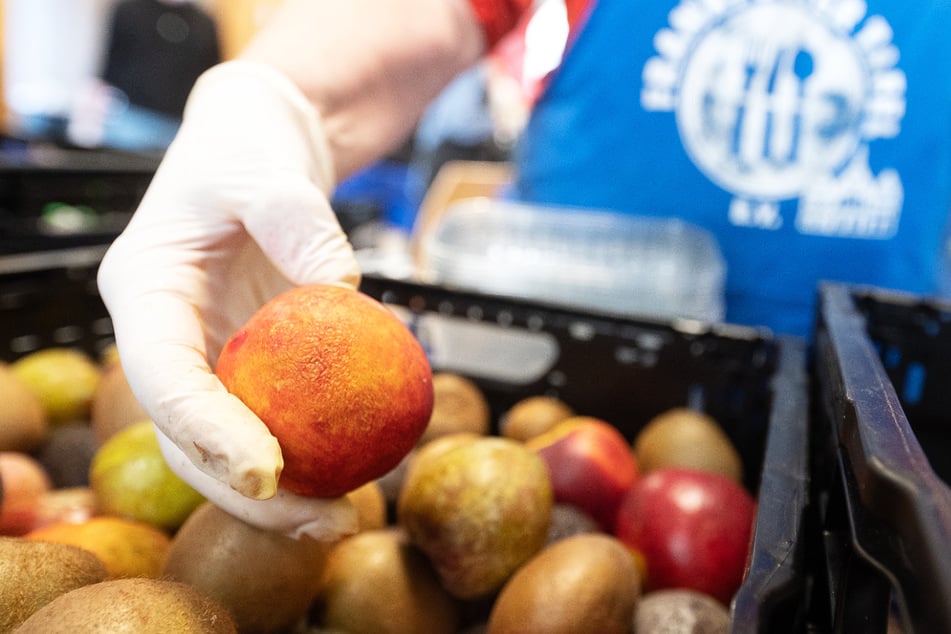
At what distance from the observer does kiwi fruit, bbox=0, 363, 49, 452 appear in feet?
2.58

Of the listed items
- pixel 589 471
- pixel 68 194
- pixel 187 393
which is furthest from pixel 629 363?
pixel 68 194

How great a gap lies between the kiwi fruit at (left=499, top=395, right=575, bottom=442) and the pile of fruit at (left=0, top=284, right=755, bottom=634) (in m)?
0.03

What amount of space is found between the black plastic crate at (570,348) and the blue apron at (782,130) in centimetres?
40

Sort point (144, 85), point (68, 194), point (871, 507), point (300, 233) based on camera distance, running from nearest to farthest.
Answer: point (871, 507) < point (300, 233) < point (68, 194) < point (144, 85)

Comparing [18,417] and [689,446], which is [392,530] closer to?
[689,446]

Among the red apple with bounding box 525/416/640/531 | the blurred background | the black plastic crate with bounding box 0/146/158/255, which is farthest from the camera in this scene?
the blurred background

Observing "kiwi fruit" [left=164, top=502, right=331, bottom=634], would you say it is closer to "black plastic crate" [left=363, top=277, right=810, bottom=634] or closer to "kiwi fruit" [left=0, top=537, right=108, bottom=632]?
"kiwi fruit" [left=0, top=537, right=108, bottom=632]

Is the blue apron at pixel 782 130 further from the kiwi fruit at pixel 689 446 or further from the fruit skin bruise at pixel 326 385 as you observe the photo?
the fruit skin bruise at pixel 326 385

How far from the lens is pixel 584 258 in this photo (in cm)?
134

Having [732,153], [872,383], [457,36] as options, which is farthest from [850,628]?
[732,153]

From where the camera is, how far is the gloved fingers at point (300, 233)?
0.53 meters

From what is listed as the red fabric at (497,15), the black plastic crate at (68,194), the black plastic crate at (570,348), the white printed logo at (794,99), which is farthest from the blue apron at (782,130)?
the black plastic crate at (68,194)

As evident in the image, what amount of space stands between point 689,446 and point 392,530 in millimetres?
331

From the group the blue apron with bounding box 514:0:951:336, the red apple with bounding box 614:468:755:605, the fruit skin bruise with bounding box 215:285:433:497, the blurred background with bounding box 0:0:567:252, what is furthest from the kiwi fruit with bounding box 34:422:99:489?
the blurred background with bounding box 0:0:567:252
